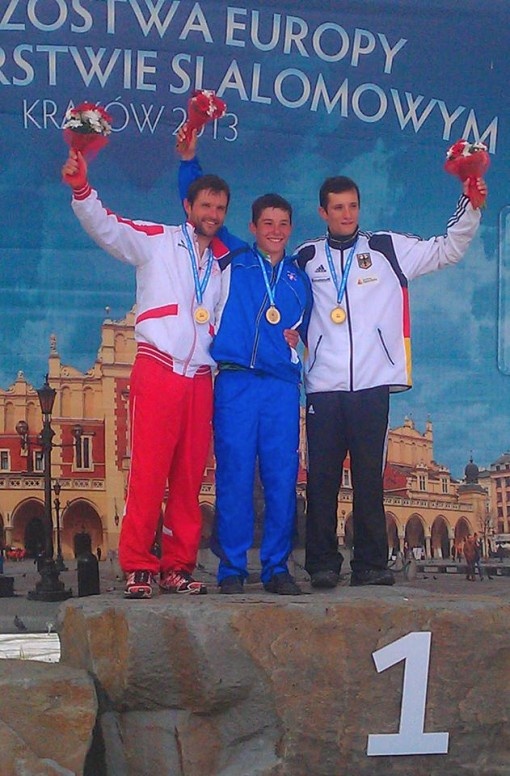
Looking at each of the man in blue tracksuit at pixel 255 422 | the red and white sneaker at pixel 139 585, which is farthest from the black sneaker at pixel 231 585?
the red and white sneaker at pixel 139 585

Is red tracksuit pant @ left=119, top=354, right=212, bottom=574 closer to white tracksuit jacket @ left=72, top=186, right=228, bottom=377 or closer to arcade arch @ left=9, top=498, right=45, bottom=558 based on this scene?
white tracksuit jacket @ left=72, top=186, right=228, bottom=377

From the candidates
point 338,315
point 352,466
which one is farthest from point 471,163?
point 352,466

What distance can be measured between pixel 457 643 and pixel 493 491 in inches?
70.2

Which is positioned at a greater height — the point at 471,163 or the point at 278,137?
the point at 278,137

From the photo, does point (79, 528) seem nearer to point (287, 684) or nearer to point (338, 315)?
point (338, 315)

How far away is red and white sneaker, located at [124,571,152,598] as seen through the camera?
2.65m

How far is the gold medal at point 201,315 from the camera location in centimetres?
285

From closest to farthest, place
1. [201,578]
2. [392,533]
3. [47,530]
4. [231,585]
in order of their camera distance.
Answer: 1. [231,585]
2. [201,578]
3. [47,530]
4. [392,533]

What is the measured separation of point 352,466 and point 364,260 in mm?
635

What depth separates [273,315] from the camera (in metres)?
2.88

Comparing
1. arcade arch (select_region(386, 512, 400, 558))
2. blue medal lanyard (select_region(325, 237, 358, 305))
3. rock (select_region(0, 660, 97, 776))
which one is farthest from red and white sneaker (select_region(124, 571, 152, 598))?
arcade arch (select_region(386, 512, 400, 558))

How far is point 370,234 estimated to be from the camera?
122 inches

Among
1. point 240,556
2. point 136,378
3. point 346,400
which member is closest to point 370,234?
point 346,400

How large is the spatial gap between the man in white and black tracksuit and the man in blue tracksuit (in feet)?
0.33
